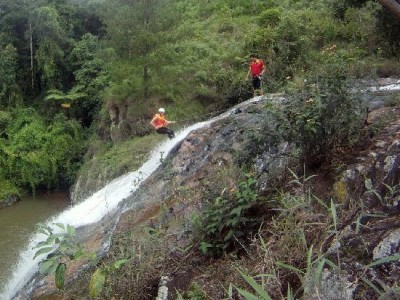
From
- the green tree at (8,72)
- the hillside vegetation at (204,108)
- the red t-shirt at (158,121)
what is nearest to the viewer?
the hillside vegetation at (204,108)

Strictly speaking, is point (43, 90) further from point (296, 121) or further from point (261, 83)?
point (296, 121)

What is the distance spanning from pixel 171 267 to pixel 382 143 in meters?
2.34

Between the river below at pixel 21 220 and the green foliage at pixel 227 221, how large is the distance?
690 cm

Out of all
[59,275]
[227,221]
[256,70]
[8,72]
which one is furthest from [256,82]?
[8,72]

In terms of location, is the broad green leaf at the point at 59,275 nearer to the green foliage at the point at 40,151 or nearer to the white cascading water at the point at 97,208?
the white cascading water at the point at 97,208

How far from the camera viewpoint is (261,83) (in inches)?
474

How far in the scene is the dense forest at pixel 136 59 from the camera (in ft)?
44.7

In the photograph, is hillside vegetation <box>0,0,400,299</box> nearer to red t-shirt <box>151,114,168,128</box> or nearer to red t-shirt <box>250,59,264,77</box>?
red t-shirt <box>250,59,264,77</box>

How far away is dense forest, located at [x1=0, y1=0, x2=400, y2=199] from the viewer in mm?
13616

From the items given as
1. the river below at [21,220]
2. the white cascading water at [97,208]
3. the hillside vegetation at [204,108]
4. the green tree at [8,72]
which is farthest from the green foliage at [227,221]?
the green tree at [8,72]

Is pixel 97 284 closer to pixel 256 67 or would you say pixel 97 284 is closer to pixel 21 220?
pixel 256 67

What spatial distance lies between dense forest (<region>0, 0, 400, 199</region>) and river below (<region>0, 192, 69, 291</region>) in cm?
81

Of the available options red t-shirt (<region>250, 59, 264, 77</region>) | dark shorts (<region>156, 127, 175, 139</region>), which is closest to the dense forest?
red t-shirt (<region>250, 59, 264, 77</region>)

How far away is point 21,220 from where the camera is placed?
1612 centimetres
